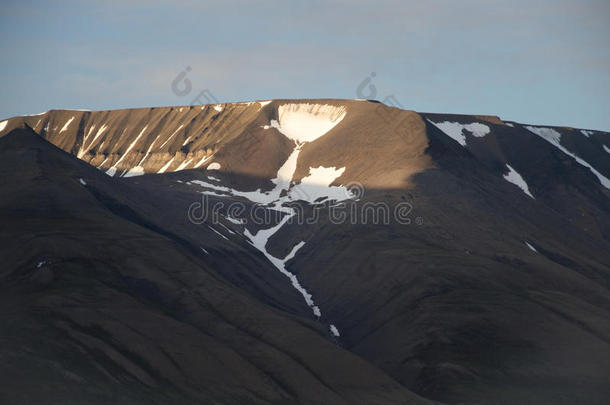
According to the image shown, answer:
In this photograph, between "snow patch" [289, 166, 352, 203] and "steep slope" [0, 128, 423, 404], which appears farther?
"snow patch" [289, 166, 352, 203]

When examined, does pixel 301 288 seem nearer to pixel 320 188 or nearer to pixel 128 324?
pixel 320 188

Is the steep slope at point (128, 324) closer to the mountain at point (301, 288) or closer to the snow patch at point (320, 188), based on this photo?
the mountain at point (301, 288)

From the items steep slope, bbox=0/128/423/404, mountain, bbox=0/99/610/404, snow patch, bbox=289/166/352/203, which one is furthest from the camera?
snow patch, bbox=289/166/352/203

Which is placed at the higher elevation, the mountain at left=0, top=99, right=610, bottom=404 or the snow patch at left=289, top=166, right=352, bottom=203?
the snow patch at left=289, top=166, right=352, bottom=203

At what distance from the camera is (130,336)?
80.3m

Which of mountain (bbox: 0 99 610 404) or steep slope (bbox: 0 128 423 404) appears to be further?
mountain (bbox: 0 99 610 404)

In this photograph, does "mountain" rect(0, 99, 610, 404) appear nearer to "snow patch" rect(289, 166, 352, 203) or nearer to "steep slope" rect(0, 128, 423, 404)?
"steep slope" rect(0, 128, 423, 404)

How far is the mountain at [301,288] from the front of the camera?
259 ft

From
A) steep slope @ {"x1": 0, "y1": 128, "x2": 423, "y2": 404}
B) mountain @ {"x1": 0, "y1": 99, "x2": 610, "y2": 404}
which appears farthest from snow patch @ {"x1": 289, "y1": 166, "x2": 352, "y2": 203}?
steep slope @ {"x1": 0, "y1": 128, "x2": 423, "y2": 404}

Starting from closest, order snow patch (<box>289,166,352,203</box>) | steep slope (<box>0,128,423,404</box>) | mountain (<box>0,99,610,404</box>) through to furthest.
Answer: steep slope (<box>0,128,423,404</box>), mountain (<box>0,99,610,404</box>), snow patch (<box>289,166,352,203</box>)

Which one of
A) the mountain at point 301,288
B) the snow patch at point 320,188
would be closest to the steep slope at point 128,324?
the mountain at point 301,288

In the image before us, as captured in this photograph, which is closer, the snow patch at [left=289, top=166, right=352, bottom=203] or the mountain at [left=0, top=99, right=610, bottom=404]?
the mountain at [left=0, top=99, right=610, bottom=404]

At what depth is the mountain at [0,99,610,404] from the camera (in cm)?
7888

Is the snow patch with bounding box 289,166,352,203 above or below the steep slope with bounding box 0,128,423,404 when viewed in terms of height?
above
